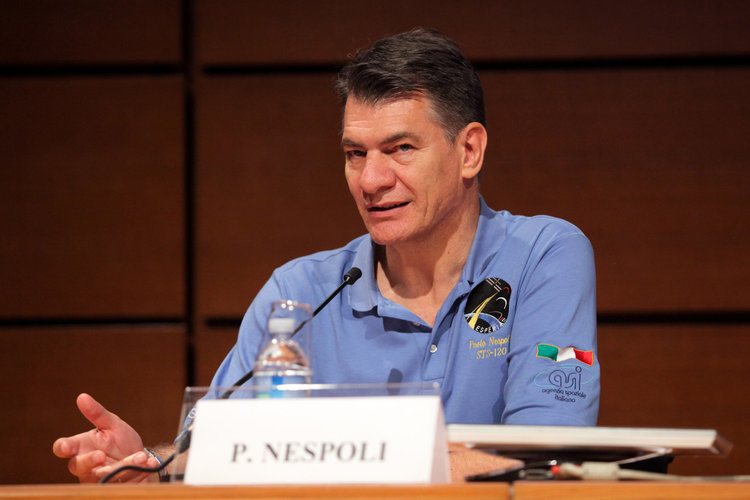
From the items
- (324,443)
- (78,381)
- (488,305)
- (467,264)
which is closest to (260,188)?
(78,381)

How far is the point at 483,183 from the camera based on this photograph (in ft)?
9.48

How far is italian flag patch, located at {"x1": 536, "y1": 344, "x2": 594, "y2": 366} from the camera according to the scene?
4.89 feet

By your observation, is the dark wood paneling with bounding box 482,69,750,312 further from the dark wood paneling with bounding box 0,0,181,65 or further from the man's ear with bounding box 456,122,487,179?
the dark wood paneling with bounding box 0,0,181,65

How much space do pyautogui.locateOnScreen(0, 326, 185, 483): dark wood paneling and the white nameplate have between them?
2.07 metres

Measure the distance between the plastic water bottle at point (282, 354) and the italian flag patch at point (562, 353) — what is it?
0.53m

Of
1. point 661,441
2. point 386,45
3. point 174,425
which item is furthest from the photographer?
point 174,425

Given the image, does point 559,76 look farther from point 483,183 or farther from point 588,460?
point 588,460

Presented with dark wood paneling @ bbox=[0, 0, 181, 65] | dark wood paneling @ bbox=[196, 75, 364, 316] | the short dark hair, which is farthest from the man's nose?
dark wood paneling @ bbox=[0, 0, 181, 65]

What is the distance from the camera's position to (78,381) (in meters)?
2.88

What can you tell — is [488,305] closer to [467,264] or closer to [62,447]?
[467,264]

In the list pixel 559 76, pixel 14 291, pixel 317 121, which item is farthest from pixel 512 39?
pixel 14 291

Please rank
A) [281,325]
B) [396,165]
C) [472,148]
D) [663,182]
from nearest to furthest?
[281,325] → [396,165] → [472,148] → [663,182]

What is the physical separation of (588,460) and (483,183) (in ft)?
6.65

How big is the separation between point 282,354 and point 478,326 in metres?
0.67
